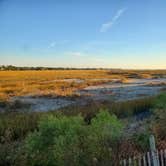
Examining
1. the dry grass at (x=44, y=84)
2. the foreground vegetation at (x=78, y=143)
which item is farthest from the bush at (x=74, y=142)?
the dry grass at (x=44, y=84)

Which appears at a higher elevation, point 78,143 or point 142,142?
point 78,143

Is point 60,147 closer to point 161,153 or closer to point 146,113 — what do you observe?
point 161,153

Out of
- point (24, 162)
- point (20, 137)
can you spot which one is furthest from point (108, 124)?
point (20, 137)

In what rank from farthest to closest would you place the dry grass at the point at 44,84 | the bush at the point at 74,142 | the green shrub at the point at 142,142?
the dry grass at the point at 44,84 < the green shrub at the point at 142,142 < the bush at the point at 74,142

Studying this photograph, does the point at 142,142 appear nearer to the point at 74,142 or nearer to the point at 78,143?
the point at 78,143

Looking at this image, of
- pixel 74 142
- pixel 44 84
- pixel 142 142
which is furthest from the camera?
pixel 44 84

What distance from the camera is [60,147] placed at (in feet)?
21.8

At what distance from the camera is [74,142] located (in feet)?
22.5

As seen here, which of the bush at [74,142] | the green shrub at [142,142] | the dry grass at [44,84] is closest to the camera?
the bush at [74,142]

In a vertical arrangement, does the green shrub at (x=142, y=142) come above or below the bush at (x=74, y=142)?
below

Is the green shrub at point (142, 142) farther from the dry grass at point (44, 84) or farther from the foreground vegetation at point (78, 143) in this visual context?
the dry grass at point (44, 84)

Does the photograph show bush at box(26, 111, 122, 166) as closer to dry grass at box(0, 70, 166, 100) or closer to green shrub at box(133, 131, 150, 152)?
green shrub at box(133, 131, 150, 152)

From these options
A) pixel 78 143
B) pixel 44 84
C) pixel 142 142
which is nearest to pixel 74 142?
pixel 78 143

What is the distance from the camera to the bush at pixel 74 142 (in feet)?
21.9
